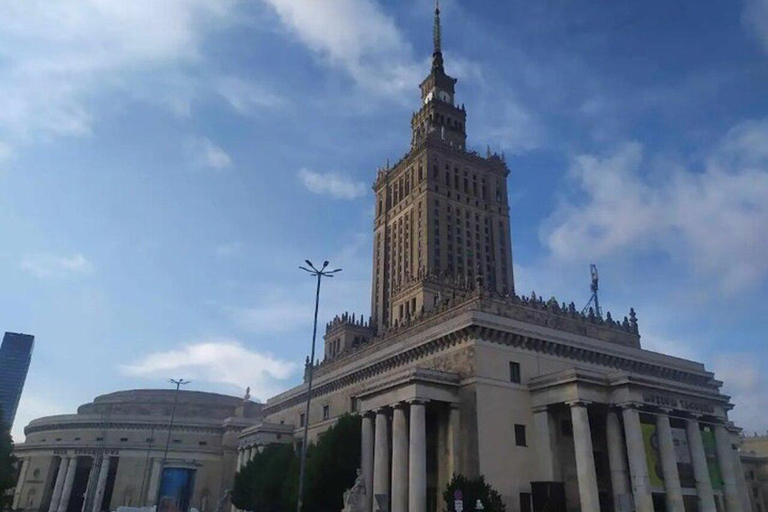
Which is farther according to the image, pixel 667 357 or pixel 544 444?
pixel 667 357

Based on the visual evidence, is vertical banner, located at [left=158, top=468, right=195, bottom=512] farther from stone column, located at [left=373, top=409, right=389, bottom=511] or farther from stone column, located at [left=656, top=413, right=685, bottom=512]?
stone column, located at [left=656, top=413, right=685, bottom=512]

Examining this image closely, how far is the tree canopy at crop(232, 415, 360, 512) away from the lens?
48.2 meters

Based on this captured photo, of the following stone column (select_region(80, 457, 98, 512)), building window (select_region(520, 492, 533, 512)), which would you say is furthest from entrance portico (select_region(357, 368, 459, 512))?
stone column (select_region(80, 457, 98, 512))

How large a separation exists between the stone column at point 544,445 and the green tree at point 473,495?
224 inches

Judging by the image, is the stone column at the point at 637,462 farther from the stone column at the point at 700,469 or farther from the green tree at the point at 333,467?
the green tree at the point at 333,467

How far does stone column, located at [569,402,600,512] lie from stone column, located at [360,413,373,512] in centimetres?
1613

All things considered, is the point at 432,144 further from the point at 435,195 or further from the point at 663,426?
the point at 663,426

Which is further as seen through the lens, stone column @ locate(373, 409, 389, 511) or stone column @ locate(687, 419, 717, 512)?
stone column @ locate(373, 409, 389, 511)

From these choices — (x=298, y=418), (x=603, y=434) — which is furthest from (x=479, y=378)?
(x=298, y=418)

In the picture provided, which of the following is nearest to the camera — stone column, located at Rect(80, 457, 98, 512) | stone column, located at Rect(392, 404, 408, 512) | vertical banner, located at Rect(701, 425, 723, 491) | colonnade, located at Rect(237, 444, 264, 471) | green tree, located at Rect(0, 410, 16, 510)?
green tree, located at Rect(0, 410, 16, 510)

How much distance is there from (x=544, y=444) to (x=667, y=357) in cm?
2085

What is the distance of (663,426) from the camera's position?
1709 inches

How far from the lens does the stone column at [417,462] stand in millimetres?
40906

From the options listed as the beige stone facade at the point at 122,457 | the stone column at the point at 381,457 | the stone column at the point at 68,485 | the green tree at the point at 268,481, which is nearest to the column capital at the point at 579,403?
the stone column at the point at 381,457
